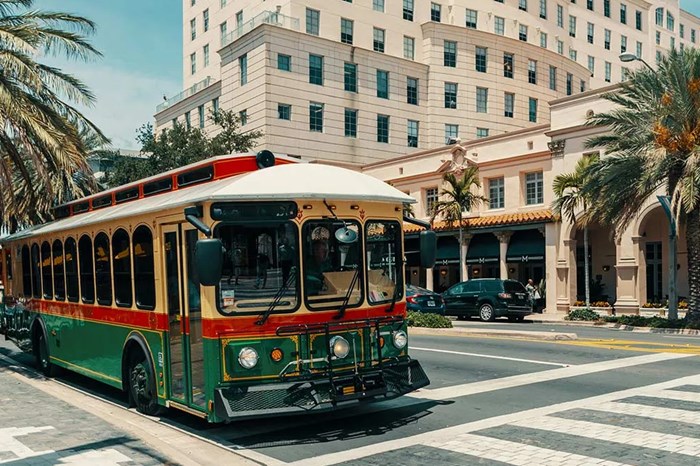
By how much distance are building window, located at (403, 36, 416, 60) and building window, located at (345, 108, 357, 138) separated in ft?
23.0

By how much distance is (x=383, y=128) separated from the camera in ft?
174

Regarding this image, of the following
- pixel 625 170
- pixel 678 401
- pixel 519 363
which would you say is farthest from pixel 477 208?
pixel 678 401

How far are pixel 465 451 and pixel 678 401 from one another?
4.04m

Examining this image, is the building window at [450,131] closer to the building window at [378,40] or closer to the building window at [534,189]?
the building window at [378,40]

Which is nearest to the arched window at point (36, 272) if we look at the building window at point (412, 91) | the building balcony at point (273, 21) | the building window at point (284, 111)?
the building window at point (284, 111)

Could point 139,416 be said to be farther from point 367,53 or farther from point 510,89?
point 510,89

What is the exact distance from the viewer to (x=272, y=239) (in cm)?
824

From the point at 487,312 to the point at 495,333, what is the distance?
35.4ft

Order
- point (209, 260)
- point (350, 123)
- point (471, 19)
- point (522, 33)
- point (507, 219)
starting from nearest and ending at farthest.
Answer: point (209, 260) < point (507, 219) < point (350, 123) < point (471, 19) < point (522, 33)

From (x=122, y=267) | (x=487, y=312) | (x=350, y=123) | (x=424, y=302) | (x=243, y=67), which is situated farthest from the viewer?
(x=350, y=123)

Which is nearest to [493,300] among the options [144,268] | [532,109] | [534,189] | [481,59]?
[534,189]

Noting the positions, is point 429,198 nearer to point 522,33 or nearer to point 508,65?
point 508,65

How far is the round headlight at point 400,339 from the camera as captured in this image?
897 cm

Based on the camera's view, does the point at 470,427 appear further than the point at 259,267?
Yes
